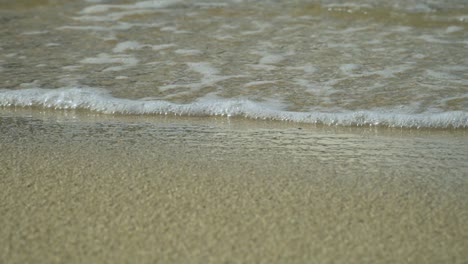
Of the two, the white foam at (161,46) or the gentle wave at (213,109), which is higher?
the white foam at (161,46)

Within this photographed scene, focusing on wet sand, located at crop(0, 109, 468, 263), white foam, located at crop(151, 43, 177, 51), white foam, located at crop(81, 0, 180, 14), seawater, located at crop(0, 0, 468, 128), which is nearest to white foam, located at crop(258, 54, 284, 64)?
seawater, located at crop(0, 0, 468, 128)

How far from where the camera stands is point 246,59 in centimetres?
432

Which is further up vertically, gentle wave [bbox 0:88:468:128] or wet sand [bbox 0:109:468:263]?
gentle wave [bbox 0:88:468:128]

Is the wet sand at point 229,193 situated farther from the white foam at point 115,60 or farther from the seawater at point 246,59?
the white foam at point 115,60

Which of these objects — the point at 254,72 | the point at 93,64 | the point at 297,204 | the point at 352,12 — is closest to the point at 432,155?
the point at 297,204

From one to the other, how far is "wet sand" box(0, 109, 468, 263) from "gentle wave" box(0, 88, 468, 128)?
0.22ft

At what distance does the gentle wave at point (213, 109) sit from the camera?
328 centimetres

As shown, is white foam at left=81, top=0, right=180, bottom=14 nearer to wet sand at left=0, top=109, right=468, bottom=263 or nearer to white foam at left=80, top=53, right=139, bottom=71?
white foam at left=80, top=53, right=139, bottom=71

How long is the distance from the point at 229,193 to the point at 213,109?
1.07 m

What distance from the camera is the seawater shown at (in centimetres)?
350

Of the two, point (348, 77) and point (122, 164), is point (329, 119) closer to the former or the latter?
point (348, 77)

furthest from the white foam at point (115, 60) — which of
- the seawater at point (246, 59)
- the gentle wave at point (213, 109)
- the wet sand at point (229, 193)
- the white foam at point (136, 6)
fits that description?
the white foam at point (136, 6)

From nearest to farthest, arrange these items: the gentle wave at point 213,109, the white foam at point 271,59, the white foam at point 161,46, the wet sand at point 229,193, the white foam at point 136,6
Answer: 1. the wet sand at point 229,193
2. the gentle wave at point 213,109
3. the white foam at point 271,59
4. the white foam at point 161,46
5. the white foam at point 136,6

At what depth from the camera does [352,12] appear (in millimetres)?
5672
